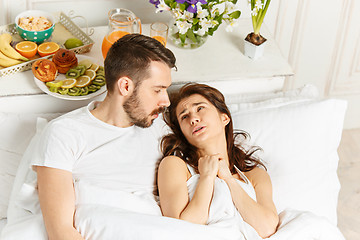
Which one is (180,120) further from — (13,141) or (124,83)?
(13,141)

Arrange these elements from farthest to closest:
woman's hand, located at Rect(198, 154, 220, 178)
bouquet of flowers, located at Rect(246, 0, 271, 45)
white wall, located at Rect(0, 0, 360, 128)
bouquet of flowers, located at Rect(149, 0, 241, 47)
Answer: white wall, located at Rect(0, 0, 360, 128) < bouquet of flowers, located at Rect(246, 0, 271, 45) < bouquet of flowers, located at Rect(149, 0, 241, 47) < woman's hand, located at Rect(198, 154, 220, 178)

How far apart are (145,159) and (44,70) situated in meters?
0.54

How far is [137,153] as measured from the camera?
1866 millimetres

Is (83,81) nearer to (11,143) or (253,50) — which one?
(11,143)

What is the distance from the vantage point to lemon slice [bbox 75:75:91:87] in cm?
199

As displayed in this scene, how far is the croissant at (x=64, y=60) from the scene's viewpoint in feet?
6.66

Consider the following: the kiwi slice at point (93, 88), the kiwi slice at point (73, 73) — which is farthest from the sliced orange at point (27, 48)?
the kiwi slice at point (93, 88)

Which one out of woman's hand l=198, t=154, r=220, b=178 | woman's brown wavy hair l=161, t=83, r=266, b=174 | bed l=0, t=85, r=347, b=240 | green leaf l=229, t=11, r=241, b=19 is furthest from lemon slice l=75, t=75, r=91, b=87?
green leaf l=229, t=11, r=241, b=19

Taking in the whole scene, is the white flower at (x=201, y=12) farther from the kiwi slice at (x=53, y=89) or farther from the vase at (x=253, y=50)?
the kiwi slice at (x=53, y=89)

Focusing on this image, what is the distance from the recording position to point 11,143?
1.99m

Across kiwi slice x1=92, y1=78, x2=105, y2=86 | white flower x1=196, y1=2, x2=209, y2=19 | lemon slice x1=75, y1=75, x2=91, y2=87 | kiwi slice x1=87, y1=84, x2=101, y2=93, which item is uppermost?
white flower x1=196, y1=2, x2=209, y2=19

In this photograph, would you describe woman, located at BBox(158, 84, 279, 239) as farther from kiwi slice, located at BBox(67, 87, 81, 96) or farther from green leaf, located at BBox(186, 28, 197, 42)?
kiwi slice, located at BBox(67, 87, 81, 96)

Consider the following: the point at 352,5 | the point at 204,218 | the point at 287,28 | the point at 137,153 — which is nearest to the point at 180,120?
the point at 137,153

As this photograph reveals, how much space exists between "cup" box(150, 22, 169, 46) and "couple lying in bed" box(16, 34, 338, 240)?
0.32 metres
